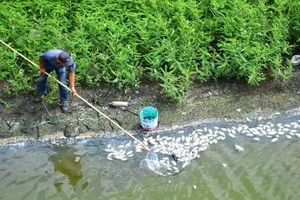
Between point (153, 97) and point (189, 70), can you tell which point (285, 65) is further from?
point (153, 97)

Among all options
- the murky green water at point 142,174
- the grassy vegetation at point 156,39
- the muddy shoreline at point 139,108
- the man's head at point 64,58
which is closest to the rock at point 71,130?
the muddy shoreline at point 139,108

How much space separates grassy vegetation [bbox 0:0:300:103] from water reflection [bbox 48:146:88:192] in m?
1.49

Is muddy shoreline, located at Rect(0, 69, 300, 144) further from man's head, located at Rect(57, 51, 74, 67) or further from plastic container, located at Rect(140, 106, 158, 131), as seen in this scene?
man's head, located at Rect(57, 51, 74, 67)

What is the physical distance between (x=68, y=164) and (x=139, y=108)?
1.70 m

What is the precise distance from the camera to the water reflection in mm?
7863

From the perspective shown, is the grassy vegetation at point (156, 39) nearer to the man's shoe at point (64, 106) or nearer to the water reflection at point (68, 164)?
the man's shoe at point (64, 106)

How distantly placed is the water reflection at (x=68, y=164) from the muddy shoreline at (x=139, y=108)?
34cm

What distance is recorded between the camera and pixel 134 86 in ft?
30.7

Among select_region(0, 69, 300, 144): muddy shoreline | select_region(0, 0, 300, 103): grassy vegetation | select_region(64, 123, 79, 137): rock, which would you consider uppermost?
select_region(0, 0, 300, 103): grassy vegetation

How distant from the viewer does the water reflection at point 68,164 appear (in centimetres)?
786

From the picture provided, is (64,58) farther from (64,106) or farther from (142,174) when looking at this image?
(142,174)

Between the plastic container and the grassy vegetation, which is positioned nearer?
the plastic container

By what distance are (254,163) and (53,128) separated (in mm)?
3505

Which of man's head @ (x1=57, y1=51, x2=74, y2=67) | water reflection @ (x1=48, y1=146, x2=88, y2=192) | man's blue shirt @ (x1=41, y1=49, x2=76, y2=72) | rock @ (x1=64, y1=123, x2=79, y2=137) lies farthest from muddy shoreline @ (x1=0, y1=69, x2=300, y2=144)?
man's head @ (x1=57, y1=51, x2=74, y2=67)
